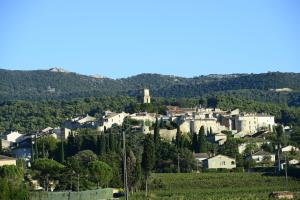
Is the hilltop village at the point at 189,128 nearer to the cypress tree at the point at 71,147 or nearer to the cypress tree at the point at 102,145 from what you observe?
the cypress tree at the point at 71,147

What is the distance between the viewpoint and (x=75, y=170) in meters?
63.9

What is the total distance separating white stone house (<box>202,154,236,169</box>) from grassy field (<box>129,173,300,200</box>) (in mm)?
13756

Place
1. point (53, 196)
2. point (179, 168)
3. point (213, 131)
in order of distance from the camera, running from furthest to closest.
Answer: point (213, 131) < point (179, 168) < point (53, 196)

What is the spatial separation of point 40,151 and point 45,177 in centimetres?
3110

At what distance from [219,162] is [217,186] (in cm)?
2576

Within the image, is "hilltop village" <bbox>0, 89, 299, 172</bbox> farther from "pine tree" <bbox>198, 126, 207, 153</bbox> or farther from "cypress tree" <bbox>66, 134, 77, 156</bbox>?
"cypress tree" <bbox>66, 134, 77, 156</bbox>

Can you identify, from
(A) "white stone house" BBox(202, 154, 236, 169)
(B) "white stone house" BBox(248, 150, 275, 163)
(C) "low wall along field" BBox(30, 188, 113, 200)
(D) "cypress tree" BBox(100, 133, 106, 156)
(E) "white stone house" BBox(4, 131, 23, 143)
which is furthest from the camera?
(E) "white stone house" BBox(4, 131, 23, 143)

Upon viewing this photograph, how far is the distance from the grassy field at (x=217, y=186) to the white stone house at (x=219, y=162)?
45.1ft

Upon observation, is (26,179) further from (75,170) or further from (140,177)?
(140,177)

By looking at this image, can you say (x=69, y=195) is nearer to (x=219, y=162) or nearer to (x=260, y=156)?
(x=219, y=162)

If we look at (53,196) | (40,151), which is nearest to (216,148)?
(40,151)

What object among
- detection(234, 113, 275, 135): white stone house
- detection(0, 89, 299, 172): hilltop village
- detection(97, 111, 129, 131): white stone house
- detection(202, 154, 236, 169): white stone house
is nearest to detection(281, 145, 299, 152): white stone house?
detection(0, 89, 299, 172): hilltop village

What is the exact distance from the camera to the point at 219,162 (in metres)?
89.5

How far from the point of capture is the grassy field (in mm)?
53406
